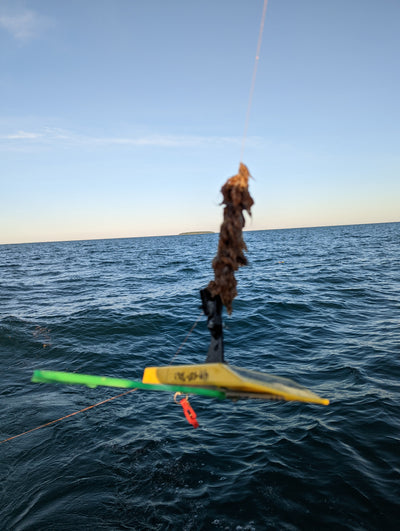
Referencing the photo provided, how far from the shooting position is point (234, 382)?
324 centimetres

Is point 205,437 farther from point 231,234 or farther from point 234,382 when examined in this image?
point 231,234

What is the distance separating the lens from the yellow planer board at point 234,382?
3199mm

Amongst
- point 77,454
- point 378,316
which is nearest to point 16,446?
point 77,454

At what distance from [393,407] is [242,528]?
14.7ft

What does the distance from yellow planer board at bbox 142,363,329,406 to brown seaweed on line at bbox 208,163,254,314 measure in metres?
0.83

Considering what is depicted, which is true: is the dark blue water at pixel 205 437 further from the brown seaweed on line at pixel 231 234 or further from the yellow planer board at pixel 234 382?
the brown seaweed on line at pixel 231 234

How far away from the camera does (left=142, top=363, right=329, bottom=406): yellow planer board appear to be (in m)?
3.20

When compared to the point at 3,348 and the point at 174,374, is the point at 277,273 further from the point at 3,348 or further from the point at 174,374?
the point at 174,374

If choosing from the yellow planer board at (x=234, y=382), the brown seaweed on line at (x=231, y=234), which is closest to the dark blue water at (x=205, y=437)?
the yellow planer board at (x=234, y=382)

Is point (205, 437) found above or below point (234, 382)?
below

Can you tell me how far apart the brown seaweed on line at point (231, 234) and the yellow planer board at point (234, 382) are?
83 cm

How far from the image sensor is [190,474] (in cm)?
548

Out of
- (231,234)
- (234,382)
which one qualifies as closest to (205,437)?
(234,382)

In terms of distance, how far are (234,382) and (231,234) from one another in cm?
159
